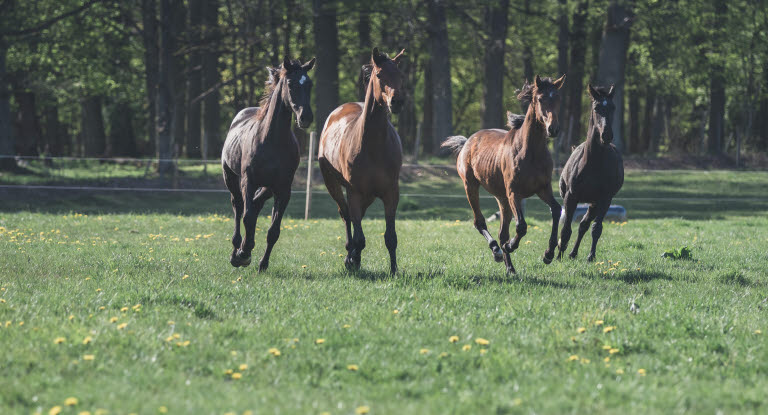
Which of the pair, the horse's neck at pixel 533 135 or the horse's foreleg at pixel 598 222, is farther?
the horse's foreleg at pixel 598 222

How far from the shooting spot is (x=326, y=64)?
27.1 m

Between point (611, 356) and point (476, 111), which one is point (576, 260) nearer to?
point (611, 356)

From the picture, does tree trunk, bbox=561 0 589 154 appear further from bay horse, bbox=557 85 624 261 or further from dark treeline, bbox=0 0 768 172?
bay horse, bbox=557 85 624 261

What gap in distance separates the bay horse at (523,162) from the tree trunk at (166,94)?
16.1 m

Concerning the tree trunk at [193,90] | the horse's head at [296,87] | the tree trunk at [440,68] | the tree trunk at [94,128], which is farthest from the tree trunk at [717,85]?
the horse's head at [296,87]

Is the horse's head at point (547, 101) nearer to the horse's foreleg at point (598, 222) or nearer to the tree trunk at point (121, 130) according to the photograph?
the horse's foreleg at point (598, 222)

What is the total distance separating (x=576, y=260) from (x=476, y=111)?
51.4 m

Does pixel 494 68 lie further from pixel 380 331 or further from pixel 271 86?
pixel 380 331

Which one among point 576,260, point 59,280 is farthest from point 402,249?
point 59,280

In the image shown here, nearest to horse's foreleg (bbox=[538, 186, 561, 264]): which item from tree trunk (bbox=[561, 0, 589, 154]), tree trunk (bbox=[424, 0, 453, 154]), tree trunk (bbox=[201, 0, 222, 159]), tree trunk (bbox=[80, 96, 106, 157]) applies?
tree trunk (bbox=[424, 0, 453, 154])

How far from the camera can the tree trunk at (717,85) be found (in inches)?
1305

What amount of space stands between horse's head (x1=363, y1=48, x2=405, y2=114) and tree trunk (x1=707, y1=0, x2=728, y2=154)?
28.1m

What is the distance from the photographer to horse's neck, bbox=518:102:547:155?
28.5 ft

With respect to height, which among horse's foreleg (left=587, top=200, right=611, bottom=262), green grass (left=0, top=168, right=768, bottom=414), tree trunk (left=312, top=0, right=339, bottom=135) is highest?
tree trunk (left=312, top=0, right=339, bottom=135)
